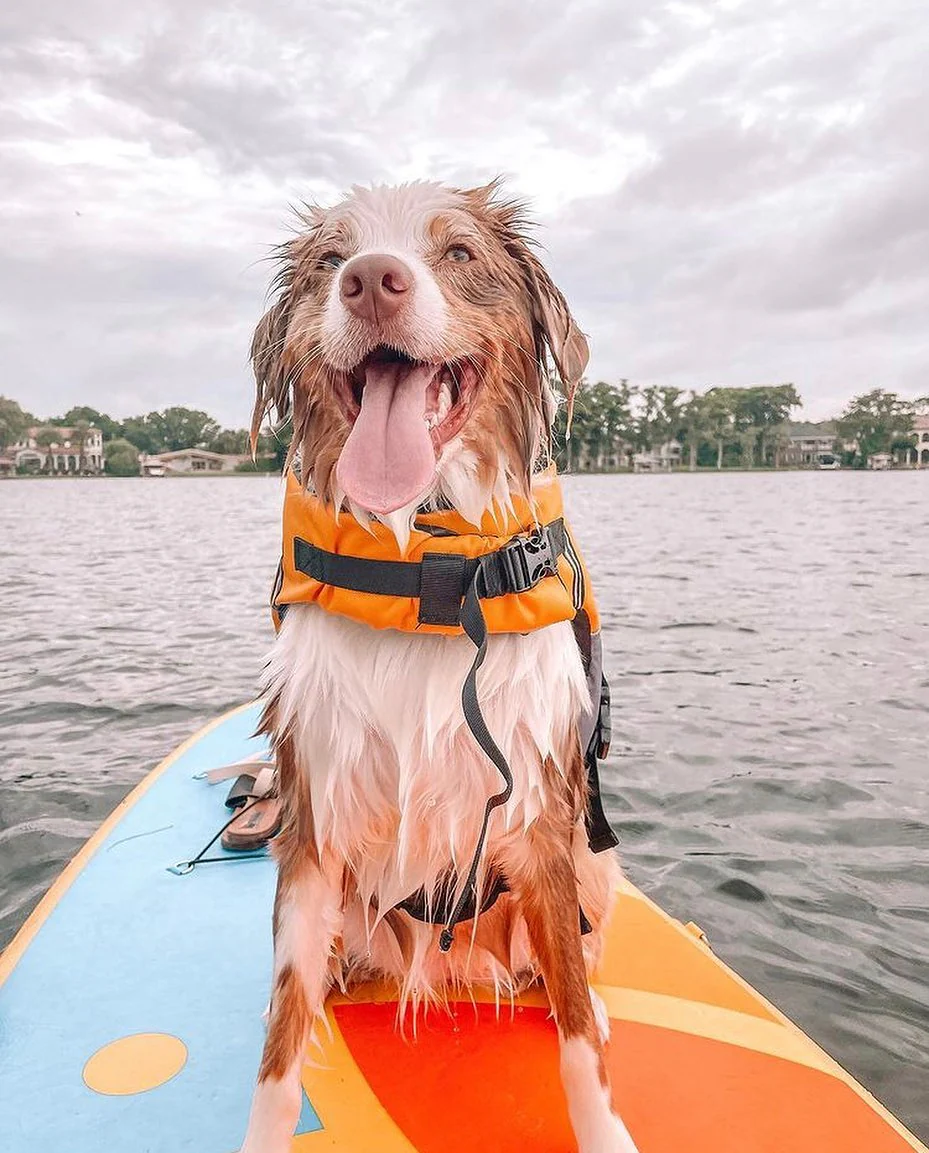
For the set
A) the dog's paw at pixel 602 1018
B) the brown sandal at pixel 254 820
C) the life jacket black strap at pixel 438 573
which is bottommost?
the dog's paw at pixel 602 1018

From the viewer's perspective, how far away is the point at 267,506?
46375 millimetres

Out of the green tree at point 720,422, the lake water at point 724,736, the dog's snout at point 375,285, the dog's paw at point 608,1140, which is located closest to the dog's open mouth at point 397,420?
the dog's snout at point 375,285

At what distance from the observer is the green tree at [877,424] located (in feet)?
380

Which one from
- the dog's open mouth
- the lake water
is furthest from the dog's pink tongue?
the lake water

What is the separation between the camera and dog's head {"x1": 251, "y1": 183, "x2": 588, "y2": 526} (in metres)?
2.20

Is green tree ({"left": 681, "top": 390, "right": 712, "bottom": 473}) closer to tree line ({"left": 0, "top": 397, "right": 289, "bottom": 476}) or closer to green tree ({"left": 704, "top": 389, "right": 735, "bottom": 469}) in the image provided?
green tree ({"left": 704, "top": 389, "right": 735, "bottom": 469})

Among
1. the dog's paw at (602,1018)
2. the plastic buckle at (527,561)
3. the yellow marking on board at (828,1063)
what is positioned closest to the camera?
the plastic buckle at (527,561)

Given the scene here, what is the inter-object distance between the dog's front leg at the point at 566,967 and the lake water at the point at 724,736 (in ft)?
7.19

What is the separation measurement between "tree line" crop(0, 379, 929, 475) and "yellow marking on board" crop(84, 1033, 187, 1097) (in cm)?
8512

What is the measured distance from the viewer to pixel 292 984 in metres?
2.30

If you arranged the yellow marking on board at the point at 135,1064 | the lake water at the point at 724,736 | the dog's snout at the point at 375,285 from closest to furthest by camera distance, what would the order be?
the dog's snout at the point at 375,285 < the yellow marking on board at the point at 135,1064 < the lake water at the point at 724,736

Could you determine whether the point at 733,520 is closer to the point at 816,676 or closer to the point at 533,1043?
the point at 816,676

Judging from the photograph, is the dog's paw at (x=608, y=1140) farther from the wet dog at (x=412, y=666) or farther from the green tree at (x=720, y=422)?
the green tree at (x=720, y=422)

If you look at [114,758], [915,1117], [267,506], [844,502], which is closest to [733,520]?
[844,502]
